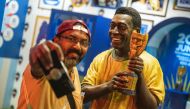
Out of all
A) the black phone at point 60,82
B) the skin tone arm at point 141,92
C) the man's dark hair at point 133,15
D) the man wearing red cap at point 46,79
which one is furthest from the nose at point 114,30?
the black phone at point 60,82

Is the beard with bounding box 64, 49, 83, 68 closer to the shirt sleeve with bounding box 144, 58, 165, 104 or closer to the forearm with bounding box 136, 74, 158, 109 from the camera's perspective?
the forearm with bounding box 136, 74, 158, 109

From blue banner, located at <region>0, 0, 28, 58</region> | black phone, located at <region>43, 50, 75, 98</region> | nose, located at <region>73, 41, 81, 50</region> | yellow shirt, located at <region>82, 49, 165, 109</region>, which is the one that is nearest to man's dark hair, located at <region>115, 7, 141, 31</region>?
yellow shirt, located at <region>82, 49, 165, 109</region>

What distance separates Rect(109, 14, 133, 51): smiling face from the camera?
1834mm

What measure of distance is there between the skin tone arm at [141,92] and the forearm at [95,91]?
0.16m

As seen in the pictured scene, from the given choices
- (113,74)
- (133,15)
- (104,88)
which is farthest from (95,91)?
(133,15)

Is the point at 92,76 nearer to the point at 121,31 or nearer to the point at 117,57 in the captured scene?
the point at 117,57

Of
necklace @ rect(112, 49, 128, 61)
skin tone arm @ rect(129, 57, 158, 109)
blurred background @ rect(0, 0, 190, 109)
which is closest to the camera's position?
skin tone arm @ rect(129, 57, 158, 109)

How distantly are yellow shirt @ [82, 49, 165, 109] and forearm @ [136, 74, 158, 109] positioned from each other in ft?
0.20

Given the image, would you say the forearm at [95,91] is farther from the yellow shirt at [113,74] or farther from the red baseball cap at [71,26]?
the red baseball cap at [71,26]

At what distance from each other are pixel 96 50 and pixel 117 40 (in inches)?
82.8

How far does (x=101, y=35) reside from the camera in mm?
3938

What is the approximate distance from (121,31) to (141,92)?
13.0 inches

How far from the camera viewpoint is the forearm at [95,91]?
5.97 feet

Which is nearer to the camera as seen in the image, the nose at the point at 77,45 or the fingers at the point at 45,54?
the fingers at the point at 45,54
